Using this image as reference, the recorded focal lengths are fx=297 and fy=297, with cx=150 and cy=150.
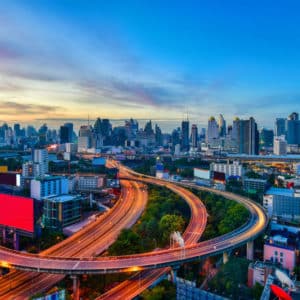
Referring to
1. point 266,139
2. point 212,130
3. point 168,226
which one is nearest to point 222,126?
point 212,130

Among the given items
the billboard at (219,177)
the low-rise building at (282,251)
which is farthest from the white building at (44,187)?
the low-rise building at (282,251)

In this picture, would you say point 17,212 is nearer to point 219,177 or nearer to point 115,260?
point 115,260

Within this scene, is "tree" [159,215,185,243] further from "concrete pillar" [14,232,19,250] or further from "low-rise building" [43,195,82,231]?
"concrete pillar" [14,232,19,250]

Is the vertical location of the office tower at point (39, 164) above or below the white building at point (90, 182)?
above

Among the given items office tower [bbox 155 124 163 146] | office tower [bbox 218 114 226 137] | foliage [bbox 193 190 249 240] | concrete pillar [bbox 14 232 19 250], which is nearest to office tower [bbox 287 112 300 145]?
office tower [bbox 218 114 226 137]

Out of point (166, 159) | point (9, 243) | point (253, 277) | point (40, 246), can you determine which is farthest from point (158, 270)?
point (166, 159)

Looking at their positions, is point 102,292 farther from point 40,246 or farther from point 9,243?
point 9,243

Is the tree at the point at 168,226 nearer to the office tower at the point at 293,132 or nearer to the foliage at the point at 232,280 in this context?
the foliage at the point at 232,280
